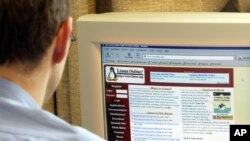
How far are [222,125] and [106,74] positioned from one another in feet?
0.91

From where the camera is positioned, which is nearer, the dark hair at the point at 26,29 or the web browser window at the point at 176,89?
the dark hair at the point at 26,29

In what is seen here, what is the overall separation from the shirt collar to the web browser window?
37 cm

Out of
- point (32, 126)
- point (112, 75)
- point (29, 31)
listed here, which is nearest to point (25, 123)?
point (32, 126)

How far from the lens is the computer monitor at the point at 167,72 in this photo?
3.75ft

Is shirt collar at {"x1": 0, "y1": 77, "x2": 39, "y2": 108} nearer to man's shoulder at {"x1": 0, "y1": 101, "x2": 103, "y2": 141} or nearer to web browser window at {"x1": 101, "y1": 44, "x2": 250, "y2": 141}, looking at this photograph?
man's shoulder at {"x1": 0, "y1": 101, "x2": 103, "y2": 141}

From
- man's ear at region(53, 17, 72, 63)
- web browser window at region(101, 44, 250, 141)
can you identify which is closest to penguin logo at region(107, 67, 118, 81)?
web browser window at region(101, 44, 250, 141)

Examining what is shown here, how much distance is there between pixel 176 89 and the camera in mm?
1174

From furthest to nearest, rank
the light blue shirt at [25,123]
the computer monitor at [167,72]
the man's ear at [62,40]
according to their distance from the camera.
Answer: the computer monitor at [167,72], the man's ear at [62,40], the light blue shirt at [25,123]

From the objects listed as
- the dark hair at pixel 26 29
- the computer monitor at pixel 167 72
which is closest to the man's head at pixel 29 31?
the dark hair at pixel 26 29

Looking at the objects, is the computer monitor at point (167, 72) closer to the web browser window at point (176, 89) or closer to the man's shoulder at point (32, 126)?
the web browser window at point (176, 89)

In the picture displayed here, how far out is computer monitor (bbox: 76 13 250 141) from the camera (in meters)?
1.14

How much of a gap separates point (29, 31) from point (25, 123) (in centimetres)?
15

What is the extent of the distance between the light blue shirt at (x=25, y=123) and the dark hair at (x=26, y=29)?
0.05 m

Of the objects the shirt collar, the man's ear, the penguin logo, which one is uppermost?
the man's ear
